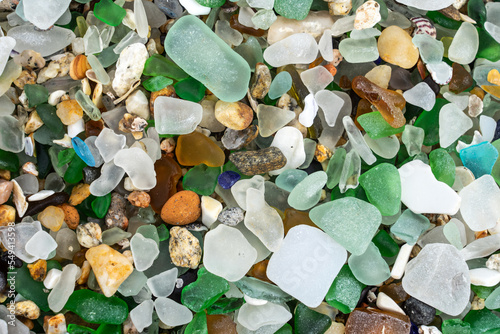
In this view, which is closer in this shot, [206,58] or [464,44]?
[206,58]

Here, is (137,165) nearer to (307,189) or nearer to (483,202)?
(307,189)

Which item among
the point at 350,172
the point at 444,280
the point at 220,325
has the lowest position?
the point at 220,325

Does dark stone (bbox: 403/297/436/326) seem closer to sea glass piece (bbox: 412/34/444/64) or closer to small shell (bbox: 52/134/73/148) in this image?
sea glass piece (bbox: 412/34/444/64)

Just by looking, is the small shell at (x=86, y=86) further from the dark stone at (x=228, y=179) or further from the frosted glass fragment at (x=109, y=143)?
the dark stone at (x=228, y=179)

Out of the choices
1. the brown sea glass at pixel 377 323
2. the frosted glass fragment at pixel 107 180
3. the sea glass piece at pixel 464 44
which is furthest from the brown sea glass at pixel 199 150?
the sea glass piece at pixel 464 44

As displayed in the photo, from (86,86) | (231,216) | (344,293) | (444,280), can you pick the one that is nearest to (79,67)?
(86,86)

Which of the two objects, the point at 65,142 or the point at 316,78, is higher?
the point at 316,78
